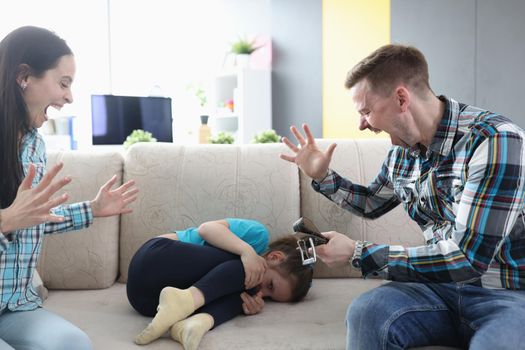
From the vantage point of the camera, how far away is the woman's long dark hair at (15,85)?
49.6 inches

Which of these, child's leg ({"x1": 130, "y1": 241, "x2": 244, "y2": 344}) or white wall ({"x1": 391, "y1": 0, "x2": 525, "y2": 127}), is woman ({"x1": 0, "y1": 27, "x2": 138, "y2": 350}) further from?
white wall ({"x1": 391, "y1": 0, "x2": 525, "y2": 127})

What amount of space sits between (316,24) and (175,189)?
4.05m

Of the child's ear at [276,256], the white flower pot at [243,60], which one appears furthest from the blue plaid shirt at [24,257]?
the white flower pot at [243,60]

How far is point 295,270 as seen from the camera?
1581mm

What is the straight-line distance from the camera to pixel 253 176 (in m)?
1.79

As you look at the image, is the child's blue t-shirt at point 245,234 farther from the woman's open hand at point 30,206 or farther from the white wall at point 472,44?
the white wall at point 472,44

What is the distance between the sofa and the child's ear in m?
0.13

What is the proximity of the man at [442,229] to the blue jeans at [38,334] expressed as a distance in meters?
0.63

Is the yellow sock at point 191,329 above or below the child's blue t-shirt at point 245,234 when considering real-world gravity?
below

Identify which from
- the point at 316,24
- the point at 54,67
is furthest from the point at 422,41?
the point at 54,67

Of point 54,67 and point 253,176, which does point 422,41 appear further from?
point 54,67

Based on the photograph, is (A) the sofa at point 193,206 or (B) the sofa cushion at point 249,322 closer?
(B) the sofa cushion at point 249,322

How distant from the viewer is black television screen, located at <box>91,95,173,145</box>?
4.33 meters

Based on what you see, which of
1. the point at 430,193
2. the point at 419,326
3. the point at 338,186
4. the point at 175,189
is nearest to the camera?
the point at 419,326
